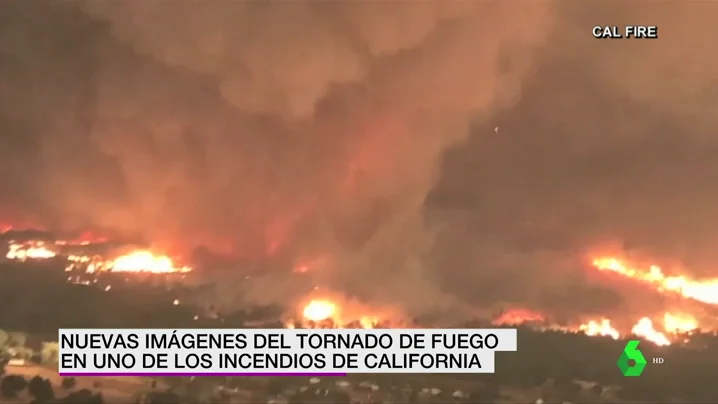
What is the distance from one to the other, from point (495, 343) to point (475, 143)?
0.54 meters

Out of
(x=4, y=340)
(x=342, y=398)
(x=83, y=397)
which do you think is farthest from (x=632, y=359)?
(x=4, y=340)

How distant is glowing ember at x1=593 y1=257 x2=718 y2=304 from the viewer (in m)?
1.67

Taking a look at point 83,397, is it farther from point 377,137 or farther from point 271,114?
point 377,137

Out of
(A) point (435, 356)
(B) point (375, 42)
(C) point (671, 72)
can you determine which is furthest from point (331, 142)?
(C) point (671, 72)

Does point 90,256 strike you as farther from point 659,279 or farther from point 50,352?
point 659,279

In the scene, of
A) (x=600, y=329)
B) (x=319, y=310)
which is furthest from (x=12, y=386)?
(x=600, y=329)

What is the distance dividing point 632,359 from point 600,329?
0.37 ft

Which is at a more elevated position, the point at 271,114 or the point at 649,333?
the point at 271,114

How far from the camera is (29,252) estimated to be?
1.69m

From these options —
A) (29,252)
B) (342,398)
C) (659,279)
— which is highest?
(29,252)

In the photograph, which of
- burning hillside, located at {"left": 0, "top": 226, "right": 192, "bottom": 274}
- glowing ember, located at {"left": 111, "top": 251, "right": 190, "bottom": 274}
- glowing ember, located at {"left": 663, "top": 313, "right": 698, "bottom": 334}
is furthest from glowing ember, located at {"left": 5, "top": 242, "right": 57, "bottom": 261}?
glowing ember, located at {"left": 663, "top": 313, "right": 698, "bottom": 334}

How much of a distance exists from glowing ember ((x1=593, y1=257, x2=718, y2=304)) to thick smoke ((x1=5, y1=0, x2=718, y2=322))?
1.7 inches

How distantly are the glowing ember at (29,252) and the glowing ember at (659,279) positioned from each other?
1.47 m

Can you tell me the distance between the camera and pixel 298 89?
5.62ft
